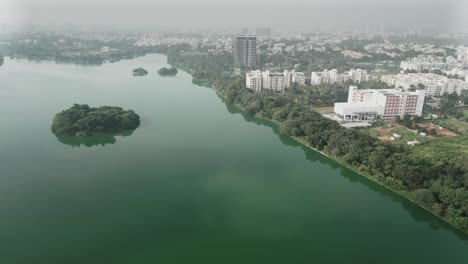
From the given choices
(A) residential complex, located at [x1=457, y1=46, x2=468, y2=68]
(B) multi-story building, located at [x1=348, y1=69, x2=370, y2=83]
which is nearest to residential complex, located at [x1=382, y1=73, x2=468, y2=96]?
(B) multi-story building, located at [x1=348, y1=69, x2=370, y2=83]

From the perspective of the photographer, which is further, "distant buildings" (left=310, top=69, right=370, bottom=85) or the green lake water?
"distant buildings" (left=310, top=69, right=370, bottom=85)

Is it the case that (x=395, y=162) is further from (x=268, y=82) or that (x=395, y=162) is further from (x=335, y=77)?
(x=335, y=77)

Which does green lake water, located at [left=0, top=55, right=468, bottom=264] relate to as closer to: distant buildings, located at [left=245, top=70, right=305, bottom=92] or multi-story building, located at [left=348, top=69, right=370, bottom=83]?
distant buildings, located at [left=245, top=70, right=305, bottom=92]

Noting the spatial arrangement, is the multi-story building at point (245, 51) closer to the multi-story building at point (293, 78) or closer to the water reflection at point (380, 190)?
the multi-story building at point (293, 78)

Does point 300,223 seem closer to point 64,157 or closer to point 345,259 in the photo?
point 345,259

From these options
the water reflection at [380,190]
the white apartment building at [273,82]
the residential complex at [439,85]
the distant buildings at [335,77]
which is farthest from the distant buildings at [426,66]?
the water reflection at [380,190]

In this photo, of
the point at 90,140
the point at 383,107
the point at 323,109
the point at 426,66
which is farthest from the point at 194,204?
the point at 426,66
